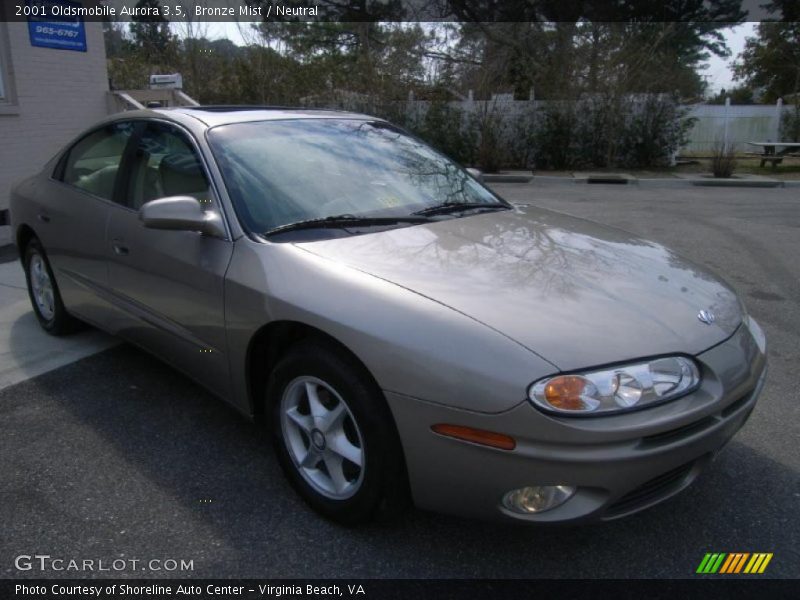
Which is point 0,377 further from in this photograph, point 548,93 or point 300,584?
point 548,93

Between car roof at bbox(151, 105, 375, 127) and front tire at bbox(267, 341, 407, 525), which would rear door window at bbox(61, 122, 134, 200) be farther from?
front tire at bbox(267, 341, 407, 525)

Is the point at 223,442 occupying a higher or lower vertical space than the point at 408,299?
lower

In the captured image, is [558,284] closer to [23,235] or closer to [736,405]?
[736,405]

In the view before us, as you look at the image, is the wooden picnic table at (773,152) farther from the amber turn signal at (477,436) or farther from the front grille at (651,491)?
the amber turn signal at (477,436)

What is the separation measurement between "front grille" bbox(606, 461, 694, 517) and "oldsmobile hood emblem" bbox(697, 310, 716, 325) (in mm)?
511

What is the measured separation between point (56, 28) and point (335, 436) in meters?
8.39

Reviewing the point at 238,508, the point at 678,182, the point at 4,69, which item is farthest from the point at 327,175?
the point at 678,182

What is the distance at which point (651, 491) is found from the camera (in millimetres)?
2156

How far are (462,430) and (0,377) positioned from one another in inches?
126

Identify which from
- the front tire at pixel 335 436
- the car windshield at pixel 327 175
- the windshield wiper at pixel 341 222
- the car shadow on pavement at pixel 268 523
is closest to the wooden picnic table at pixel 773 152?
the car windshield at pixel 327 175

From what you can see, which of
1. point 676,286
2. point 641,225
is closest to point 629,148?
point 641,225

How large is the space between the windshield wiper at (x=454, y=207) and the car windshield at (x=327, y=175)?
1cm

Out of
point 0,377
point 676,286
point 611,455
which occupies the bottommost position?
point 0,377

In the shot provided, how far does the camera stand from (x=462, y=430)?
202 centimetres
